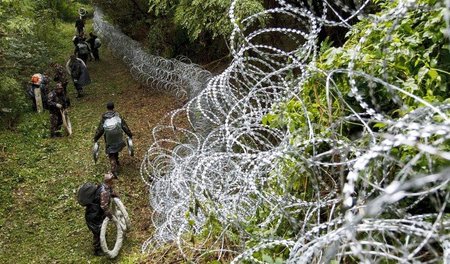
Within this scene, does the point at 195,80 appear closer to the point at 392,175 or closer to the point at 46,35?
the point at 392,175

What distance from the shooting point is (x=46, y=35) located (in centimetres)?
1770

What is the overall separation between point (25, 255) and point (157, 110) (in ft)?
19.7

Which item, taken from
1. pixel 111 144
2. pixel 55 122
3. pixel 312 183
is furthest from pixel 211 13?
pixel 312 183

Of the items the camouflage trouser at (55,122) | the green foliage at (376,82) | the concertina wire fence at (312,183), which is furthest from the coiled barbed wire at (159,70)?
the green foliage at (376,82)

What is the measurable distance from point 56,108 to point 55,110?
0.09 meters

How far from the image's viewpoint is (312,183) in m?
3.07

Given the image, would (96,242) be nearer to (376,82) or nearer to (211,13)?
(376,82)

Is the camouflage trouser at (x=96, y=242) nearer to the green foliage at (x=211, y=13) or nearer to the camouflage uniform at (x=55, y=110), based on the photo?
the camouflage uniform at (x=55, y=110)

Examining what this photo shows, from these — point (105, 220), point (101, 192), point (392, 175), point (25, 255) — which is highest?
point (392, 175)

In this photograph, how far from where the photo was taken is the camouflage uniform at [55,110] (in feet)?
35.2

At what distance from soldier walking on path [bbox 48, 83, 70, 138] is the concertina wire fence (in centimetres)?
431

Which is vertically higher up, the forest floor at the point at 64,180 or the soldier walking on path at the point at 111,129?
the soldier walking on path at the point at 111,129

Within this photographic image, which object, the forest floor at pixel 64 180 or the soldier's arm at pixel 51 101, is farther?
the soldier's arm at pixel 51 101

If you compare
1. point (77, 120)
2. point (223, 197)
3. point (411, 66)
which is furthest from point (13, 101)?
point (411, 66)
